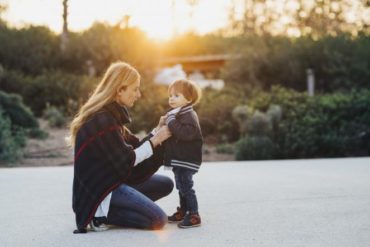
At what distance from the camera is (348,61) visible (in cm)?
1889

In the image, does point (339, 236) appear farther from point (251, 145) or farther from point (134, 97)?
point (251, 145)

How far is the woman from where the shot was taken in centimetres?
486

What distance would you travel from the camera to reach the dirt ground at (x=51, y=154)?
1072 cm

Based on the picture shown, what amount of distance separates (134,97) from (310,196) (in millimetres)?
2691

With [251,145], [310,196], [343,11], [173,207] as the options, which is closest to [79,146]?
[173,207]

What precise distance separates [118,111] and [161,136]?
1.32ft

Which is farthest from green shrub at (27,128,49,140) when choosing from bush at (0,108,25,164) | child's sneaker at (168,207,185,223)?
child's sneaker at (168,207,185,223)

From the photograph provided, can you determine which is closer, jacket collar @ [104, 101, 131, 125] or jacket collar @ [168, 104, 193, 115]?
jacket collar @ [104, 101, 131, 125]

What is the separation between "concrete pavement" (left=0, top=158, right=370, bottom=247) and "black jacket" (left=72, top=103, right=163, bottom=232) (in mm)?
277

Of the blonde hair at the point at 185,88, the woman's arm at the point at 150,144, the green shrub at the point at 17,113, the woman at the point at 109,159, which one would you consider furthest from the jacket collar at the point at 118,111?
the green shrub at the point at 17,113

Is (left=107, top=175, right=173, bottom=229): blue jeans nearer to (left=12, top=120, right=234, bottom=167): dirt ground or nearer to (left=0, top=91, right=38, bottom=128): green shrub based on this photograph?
(left=12, top=120, right=234, bottom=167): dirt ground

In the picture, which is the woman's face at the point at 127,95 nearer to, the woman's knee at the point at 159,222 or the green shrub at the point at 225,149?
the woman's knee at the point at 159,222

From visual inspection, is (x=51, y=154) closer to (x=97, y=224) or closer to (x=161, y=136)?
(x=97, y=224)

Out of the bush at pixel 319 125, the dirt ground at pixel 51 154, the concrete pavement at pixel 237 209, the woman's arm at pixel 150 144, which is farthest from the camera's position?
the bush at pixel 319 125
